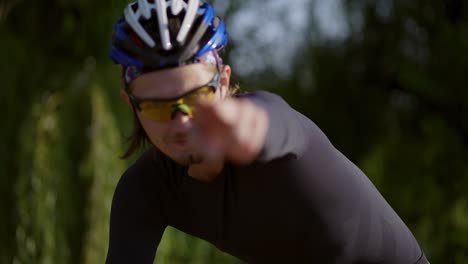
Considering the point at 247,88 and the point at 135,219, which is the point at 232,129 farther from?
the point at 247,88

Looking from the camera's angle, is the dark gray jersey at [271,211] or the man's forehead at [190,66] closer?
the man's forehead at [190,66]

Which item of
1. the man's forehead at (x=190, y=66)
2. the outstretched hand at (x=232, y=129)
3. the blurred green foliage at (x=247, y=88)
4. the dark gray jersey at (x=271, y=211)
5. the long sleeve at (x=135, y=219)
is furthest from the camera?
the blurred green foliage at (x=247, y=88)

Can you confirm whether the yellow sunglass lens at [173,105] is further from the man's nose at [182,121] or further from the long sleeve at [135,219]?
the long sleeve at [135,219]

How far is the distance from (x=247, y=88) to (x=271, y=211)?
3.72 meters

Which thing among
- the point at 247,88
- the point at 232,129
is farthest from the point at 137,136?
the point at 247,88

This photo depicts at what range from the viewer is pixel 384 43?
6.23 m

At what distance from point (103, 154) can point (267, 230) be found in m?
3.08

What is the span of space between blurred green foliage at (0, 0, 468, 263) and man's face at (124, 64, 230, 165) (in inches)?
110

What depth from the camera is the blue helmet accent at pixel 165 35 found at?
1.96 meters

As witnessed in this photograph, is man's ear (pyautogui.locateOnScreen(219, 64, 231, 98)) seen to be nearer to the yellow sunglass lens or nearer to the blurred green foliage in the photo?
the yellow sunglass lens

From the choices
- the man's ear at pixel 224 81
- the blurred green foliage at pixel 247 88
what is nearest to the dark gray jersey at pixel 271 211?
the man's ear at pixel 224 81

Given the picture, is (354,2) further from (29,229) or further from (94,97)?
(29,229)

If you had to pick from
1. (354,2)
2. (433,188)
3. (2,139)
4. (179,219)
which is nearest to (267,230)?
(179,219)

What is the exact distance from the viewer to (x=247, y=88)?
231 inches
